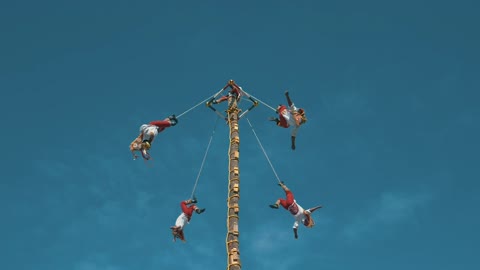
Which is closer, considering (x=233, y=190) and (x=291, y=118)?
(x=233, y=190)

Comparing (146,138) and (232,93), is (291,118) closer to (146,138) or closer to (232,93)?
(232,93)

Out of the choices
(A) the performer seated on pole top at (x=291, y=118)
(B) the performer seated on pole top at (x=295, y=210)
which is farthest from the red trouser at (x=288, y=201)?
(A) the performer seated on pole top at (x=291, y=118)

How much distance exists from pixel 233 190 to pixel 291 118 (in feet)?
13.1

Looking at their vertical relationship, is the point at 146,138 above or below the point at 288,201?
above

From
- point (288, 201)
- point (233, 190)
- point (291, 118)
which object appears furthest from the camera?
point (291, 118)

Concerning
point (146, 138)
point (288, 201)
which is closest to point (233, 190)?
point (288, 201)

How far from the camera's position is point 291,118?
17109 mm

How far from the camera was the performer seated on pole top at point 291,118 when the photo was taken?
17062mm

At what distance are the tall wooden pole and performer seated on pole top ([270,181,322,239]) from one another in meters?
1.74

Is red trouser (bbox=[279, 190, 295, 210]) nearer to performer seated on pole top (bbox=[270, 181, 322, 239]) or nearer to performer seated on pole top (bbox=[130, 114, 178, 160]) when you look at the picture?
performer seated on pole top (bbox=[270, 181, 322, 239])

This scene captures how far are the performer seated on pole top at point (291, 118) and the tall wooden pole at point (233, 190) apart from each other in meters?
1.47

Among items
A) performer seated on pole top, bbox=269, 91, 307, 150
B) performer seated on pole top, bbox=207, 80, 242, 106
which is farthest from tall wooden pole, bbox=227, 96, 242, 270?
performer seated on pole top, bbox=269, 91, 307, 150

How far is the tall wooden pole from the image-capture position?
12.6m

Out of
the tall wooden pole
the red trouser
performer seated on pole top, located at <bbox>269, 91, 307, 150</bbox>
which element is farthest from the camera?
performer seated on pole top, located at <bbox>269, 91, 307, 150</bbox>
